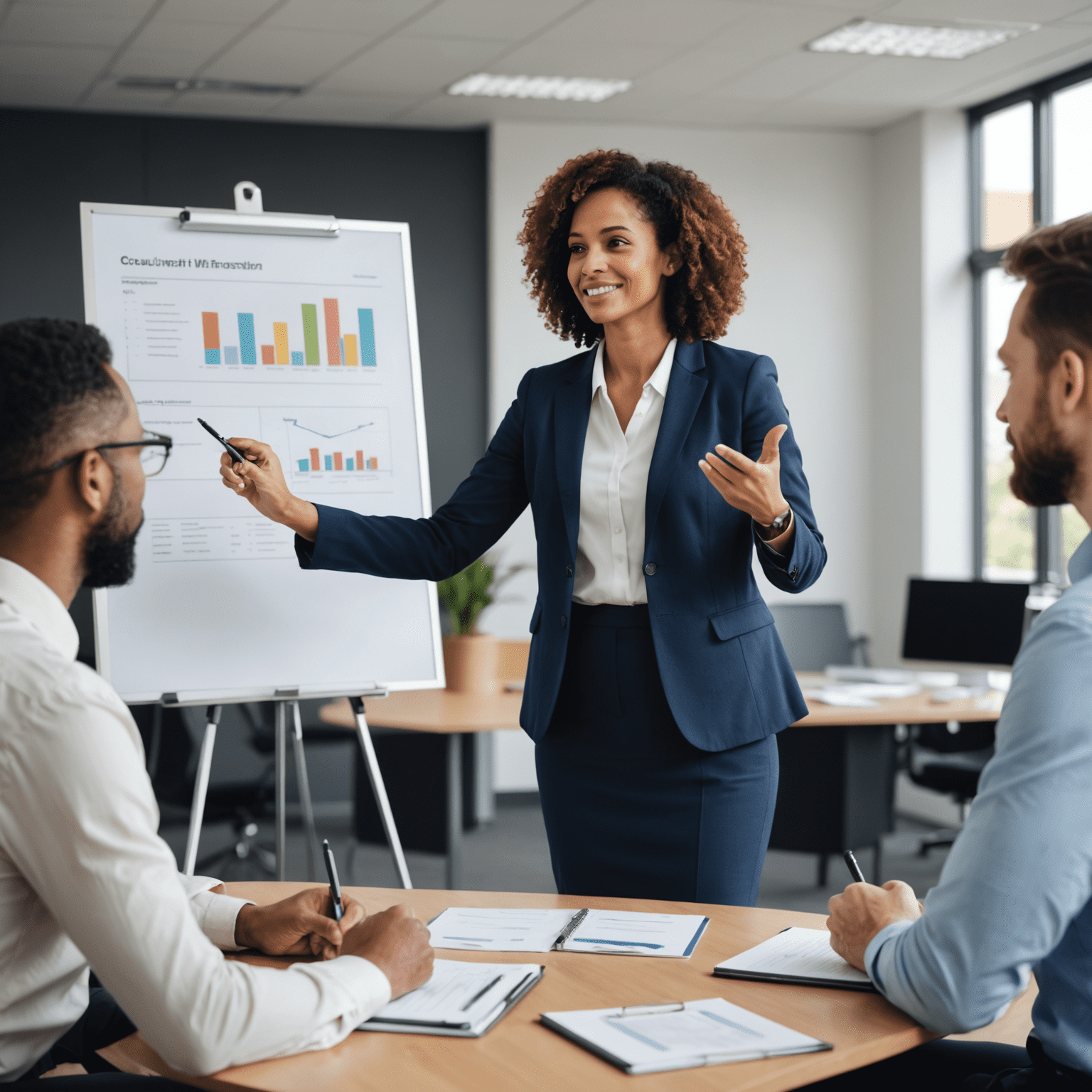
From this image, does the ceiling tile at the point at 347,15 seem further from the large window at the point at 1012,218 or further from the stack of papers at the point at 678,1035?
the stack of papers at the point at 678,1035

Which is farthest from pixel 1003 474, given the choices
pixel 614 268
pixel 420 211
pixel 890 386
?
pixel 614 268

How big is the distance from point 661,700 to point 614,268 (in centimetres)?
74

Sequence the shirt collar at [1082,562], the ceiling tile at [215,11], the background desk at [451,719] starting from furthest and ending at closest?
the ceiling tile at [215,11]
the background desk at [451,719]
the shirt collar at [1082,562]

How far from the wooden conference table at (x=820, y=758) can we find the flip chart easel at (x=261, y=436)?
1223mm

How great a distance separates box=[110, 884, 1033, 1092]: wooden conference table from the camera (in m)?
1.14

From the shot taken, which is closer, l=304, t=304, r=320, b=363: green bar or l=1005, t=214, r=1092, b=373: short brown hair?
l=1005, t=214, r=1092, b=373: short brown hair

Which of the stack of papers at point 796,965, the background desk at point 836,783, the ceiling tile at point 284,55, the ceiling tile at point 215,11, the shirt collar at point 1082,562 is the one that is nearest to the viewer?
the shirt collar at point 1082,562

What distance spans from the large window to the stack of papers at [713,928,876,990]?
4.35 m

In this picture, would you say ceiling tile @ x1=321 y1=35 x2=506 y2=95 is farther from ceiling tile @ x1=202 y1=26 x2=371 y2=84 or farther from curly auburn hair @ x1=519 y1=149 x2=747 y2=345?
curly auburn hair @ x1=519 y1=149 x2=747 y2=345

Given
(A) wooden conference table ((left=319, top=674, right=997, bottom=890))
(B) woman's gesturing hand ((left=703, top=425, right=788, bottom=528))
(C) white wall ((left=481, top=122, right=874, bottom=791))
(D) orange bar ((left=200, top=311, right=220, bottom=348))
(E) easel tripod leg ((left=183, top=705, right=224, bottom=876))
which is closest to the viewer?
(B) woman's gesturing hand ((left=703, top=425, right=788, bottom=528))

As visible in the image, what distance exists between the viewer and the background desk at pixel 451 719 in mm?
3920

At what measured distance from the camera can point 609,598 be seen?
6.52 ft

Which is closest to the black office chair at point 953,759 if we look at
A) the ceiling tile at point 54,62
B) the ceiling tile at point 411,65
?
the ceiling tile at point 411,65

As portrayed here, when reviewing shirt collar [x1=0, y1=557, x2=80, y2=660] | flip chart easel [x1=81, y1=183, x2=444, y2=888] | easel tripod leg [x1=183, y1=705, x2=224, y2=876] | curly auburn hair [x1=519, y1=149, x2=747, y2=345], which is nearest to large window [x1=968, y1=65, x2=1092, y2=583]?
flip chart easel [x1=81, y1=183, x2=444, y2=888]
